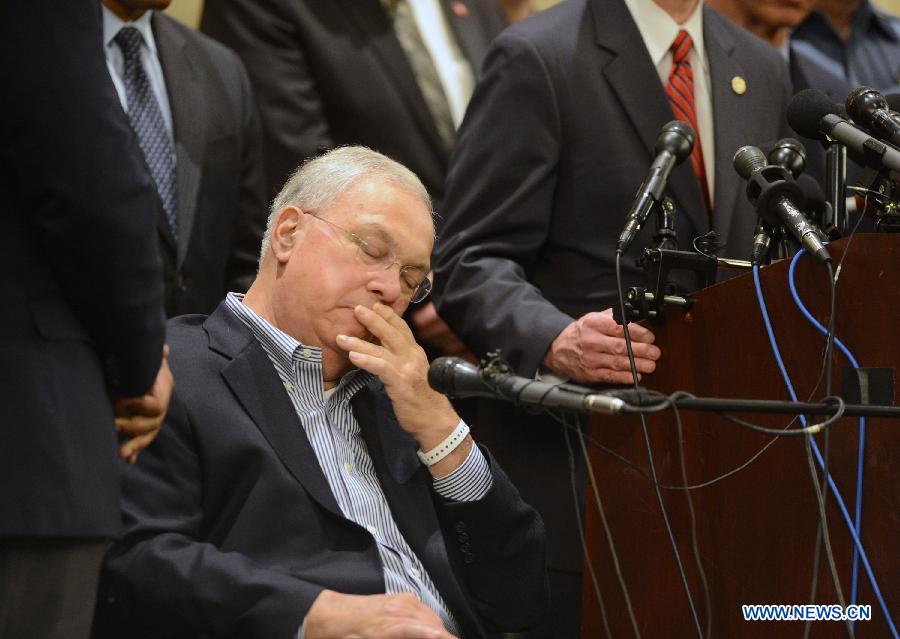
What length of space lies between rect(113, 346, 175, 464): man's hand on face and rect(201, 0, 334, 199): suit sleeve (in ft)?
5.64

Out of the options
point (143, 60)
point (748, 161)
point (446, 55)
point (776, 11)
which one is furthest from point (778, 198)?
point (776, 11)

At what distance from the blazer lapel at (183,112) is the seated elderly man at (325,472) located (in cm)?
76

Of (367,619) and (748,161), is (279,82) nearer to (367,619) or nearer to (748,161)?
(748,161)

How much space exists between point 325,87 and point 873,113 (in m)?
1.78

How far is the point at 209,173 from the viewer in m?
3.38

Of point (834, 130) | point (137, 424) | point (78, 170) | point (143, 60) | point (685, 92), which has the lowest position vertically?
point (685, 92)

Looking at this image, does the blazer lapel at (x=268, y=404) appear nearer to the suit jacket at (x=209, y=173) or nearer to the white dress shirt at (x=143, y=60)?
the suit jacket at (x=209, y=173)

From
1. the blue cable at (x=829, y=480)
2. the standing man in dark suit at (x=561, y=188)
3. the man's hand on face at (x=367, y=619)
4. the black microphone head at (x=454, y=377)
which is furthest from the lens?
the standing man in dark suit at (x=561, y=188)

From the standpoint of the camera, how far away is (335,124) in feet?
12.3

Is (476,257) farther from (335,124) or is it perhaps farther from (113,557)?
(113,557)

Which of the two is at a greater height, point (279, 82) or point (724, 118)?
point (279, 82)

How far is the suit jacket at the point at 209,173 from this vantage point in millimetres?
3277

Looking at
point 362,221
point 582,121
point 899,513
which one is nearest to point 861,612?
point 899,513

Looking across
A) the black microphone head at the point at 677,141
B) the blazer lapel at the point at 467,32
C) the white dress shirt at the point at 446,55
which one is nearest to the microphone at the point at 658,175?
the black microphone head at the point at 677,141
